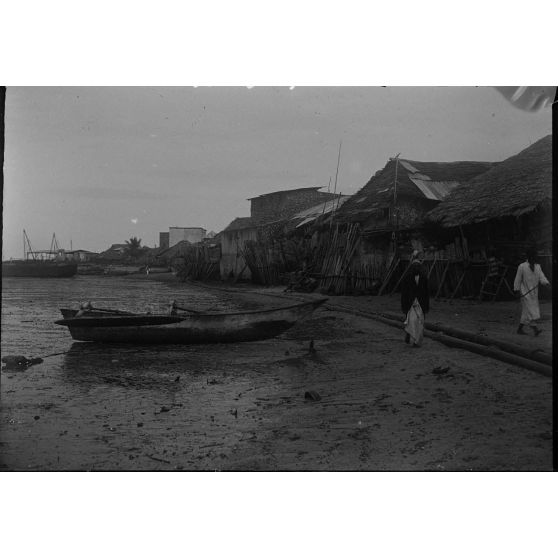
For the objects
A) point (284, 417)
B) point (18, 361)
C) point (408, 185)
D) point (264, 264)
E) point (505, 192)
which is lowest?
point (284, 417)

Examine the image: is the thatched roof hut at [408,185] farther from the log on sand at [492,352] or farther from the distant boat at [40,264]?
the distant boat at [40,264]

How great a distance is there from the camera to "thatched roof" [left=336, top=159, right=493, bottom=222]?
4.26 meters

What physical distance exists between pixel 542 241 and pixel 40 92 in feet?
12.9

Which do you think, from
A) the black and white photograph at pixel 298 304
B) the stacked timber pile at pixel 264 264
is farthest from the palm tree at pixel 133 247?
the stacked timber pile at pixel 264 264

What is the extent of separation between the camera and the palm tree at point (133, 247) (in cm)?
393

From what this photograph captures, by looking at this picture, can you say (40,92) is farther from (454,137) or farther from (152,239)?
(454,137)

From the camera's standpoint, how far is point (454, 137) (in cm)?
366

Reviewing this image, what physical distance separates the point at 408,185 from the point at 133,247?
2.94 m

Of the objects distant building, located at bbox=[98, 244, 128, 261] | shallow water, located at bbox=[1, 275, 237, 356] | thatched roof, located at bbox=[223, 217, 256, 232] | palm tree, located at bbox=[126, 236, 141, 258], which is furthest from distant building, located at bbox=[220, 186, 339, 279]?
shallow water, located at bbox=[1, 275, 237, 356]

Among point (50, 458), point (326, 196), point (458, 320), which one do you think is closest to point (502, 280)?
point (458, 320)

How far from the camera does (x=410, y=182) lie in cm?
495

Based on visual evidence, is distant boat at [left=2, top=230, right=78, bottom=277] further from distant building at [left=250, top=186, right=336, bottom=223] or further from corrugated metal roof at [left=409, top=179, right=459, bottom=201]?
corrugated metal roof at [left=409, top=179, right=459, bottom=201]

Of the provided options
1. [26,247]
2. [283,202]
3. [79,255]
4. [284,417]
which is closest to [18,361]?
[26,247]

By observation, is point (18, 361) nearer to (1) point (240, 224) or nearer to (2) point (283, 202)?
(1) point (240, 224)
